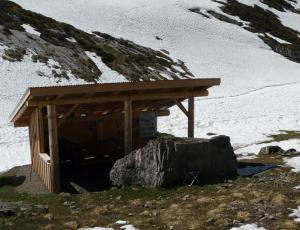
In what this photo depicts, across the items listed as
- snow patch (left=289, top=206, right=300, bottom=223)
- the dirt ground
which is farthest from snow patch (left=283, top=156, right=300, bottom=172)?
snow patch (left=289, top=206, right=300, bottom=223)

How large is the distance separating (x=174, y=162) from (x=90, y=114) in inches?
302

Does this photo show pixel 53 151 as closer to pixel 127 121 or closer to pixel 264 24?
pixel 127 121

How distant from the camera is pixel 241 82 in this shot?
53.5 metres

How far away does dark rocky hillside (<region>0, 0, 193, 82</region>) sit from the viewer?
44375mm

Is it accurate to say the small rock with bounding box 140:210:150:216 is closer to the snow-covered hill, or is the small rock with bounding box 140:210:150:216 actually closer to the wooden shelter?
the wooden shelter

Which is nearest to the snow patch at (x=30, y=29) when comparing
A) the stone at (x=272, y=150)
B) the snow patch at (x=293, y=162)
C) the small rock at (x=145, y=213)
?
the stone at (x=272, y=150)

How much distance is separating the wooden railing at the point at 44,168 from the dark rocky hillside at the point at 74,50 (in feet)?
75.9

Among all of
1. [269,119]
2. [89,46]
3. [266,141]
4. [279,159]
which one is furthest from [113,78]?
[279,159]

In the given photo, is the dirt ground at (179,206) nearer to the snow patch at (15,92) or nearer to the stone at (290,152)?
the stone at (290,152)

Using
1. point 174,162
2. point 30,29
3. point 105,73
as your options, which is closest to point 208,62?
point 105,73

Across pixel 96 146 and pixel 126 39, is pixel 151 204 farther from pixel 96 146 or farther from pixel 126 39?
pixel 126 39

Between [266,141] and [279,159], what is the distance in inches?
227

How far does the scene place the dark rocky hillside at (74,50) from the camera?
146ft

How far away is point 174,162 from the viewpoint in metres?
15.0
